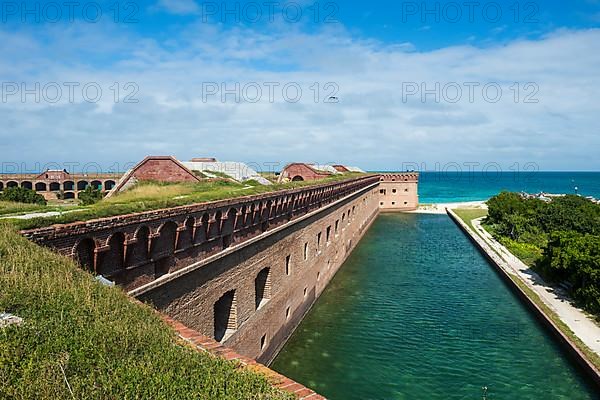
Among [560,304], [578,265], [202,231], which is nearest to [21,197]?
[202,231]

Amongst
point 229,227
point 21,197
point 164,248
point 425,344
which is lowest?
point 425,344

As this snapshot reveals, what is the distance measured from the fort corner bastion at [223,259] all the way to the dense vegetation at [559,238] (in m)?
10.7

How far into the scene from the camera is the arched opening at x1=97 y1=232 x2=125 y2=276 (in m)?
7.39

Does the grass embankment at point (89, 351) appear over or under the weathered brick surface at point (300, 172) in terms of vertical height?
under

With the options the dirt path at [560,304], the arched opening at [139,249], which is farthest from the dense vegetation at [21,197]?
the dirt path at [560,304]

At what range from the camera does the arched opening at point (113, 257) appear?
24.3 ft

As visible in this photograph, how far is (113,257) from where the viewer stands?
Result: 25.2ft

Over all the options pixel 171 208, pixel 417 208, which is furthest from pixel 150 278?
pixel 417 208

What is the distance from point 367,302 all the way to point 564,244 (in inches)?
368

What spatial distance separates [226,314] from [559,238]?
1690 cm

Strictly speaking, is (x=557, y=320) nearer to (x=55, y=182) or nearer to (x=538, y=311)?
(x=538, y=311)

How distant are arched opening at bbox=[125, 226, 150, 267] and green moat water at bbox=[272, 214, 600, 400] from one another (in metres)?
6.63

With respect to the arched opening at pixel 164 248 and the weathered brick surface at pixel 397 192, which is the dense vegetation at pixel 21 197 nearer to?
the arched opening at pixel 164 248

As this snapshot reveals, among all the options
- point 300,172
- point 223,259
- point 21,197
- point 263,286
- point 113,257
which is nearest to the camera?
point 113,257
